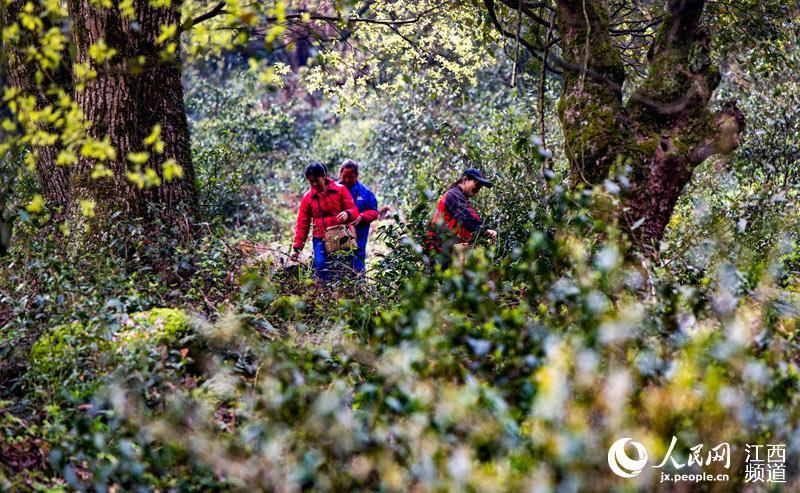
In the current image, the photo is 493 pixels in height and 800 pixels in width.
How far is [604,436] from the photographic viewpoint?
334 centimetres

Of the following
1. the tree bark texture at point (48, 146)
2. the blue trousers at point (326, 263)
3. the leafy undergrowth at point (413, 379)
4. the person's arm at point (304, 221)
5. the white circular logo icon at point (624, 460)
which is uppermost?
the tree bark texture at point (48, 146)

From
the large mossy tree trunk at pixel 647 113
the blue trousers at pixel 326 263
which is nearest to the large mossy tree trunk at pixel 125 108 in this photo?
the blue trousers at pixel 326 263

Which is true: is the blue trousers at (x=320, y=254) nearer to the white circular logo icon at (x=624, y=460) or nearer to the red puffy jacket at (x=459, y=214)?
the red puffy jacket at (x=459, y=214)

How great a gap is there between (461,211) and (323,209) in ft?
6.19

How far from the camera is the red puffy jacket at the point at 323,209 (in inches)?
348

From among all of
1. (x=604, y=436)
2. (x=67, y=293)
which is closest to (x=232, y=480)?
(x=604, y=436)

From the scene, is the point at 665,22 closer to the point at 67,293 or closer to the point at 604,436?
the point at 604,436

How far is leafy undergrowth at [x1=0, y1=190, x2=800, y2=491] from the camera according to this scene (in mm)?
3375

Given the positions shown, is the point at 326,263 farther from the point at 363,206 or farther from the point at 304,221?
the point at 363,206

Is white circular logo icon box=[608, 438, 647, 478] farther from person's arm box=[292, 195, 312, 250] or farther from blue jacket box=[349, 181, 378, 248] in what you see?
blue jacket box=[349, 181, 378, 248]

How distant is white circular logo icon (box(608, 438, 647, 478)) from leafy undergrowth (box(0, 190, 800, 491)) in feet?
0.27

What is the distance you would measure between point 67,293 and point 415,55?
20.2 feet

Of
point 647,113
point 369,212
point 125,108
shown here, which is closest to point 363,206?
point 369,212

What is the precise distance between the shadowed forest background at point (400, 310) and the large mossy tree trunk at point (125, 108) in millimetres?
22
